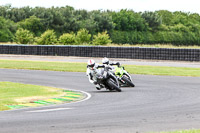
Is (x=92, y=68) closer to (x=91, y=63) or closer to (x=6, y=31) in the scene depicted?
(x=91, y=63)

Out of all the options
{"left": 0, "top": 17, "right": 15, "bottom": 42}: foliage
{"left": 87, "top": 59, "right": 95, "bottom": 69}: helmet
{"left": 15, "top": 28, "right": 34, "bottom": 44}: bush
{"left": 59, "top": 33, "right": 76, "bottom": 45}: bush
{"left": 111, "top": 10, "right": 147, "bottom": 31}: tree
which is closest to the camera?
{"left": 87, "top": 59, "right": 95, "bottom": 69}: helmet

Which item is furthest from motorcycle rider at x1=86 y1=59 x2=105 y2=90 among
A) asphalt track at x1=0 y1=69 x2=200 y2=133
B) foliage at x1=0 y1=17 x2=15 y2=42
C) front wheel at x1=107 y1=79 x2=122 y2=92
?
foliage at x1=0 y1=17 x2=15 y2=42

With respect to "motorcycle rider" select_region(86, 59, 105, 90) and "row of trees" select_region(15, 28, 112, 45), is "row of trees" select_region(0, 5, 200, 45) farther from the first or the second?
"motorcycle rider" select_region(86, 59, 105, 90)

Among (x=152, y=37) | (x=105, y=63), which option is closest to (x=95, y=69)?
(x=105, y=63)

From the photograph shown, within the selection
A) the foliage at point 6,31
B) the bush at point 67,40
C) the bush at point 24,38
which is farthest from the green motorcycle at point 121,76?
the foliage at point 6,31

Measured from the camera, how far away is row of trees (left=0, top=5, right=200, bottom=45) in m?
94.3

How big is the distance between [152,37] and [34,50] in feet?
210

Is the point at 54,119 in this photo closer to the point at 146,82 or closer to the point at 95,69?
the point at 95,69

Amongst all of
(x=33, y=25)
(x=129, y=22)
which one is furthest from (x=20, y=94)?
(x=129, y=22)

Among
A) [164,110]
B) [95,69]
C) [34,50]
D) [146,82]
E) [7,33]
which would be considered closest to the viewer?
[164,110]

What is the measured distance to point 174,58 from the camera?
127ft

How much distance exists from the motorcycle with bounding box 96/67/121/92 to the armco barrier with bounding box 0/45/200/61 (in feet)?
65.6

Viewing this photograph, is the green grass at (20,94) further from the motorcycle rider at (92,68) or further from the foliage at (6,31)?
the foliage at (6,31)

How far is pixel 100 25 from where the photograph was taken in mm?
100062
